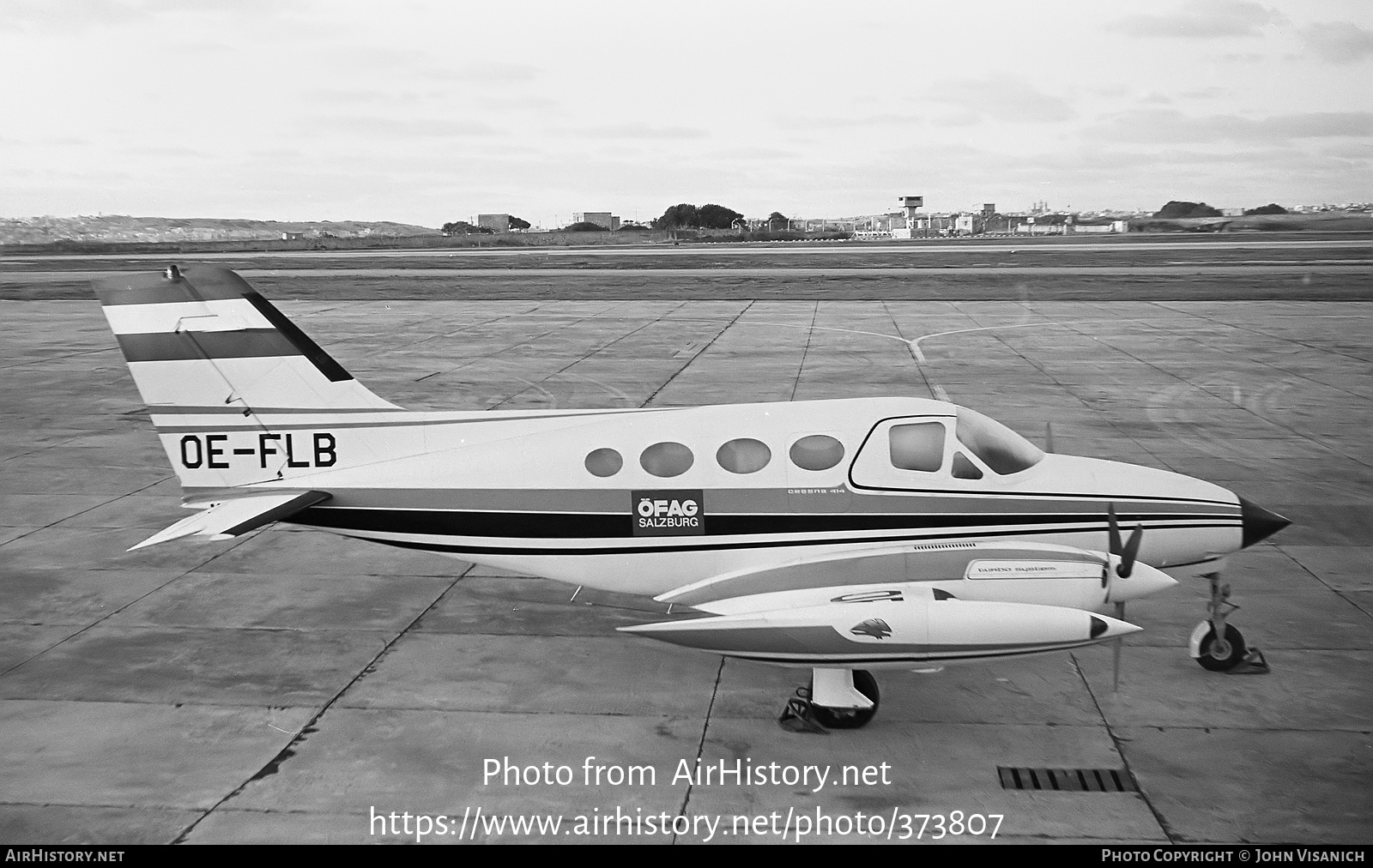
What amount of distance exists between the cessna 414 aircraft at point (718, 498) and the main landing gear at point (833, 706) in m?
0.02

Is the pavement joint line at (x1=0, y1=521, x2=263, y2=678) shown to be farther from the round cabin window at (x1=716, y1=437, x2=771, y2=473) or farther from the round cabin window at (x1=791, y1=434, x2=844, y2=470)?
the round cabin window at (x1=791, y1=434, x2=844, y2=470)

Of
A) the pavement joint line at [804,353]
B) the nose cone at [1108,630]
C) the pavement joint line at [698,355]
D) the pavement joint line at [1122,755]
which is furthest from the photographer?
the pavement joint line at [804,353]

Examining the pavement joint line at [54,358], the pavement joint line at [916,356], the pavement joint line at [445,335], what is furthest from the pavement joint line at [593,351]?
the pavement joint line at [54,358]

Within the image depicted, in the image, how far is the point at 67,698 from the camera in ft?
34.2

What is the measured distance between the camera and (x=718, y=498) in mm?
10508

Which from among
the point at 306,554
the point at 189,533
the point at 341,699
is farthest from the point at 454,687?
the point at 306,554

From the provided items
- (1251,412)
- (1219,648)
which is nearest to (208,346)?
(1219,648)

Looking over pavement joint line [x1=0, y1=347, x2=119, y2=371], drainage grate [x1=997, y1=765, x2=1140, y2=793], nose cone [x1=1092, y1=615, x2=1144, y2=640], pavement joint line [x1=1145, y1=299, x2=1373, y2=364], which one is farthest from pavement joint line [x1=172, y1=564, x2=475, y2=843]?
pavement joint line [x1=1145, y1=299, x2=1373, y2=364]

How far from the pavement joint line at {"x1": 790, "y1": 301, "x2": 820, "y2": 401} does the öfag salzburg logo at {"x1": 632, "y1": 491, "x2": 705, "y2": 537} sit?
1507cm

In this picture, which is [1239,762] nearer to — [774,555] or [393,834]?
[774,555]

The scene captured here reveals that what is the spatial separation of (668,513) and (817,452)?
1.59m

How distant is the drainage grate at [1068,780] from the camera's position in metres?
8.59

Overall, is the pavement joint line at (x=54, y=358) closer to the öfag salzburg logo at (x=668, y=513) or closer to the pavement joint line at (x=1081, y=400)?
the öfag salzburg logo at (x=668, y=513)

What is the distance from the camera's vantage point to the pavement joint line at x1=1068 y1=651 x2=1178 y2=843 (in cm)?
802
